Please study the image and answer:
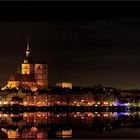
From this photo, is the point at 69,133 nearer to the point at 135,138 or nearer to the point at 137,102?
the point at 135,138

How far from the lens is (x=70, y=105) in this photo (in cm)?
12462

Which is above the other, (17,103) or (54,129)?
(17,103)

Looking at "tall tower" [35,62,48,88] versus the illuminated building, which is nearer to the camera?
"tall tower" [35,62,48,88]

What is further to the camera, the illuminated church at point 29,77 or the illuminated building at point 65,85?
the illuminated building at point 65,85

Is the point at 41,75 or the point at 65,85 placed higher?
the point at 41,75

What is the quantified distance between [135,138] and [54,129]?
35.6 feet

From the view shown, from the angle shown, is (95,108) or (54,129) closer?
(54,129)

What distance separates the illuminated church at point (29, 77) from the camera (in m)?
132

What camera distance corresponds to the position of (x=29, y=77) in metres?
134

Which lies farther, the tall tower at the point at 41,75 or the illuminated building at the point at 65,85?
the illuminated building at the point at 65,85

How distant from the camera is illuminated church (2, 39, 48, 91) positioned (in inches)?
5192

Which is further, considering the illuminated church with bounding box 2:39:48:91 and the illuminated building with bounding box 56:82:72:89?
the illuminated building with bounding box 56:82:72:89

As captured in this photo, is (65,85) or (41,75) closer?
(41,75)

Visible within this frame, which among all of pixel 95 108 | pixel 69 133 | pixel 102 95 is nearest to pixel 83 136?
pixel 69 133
